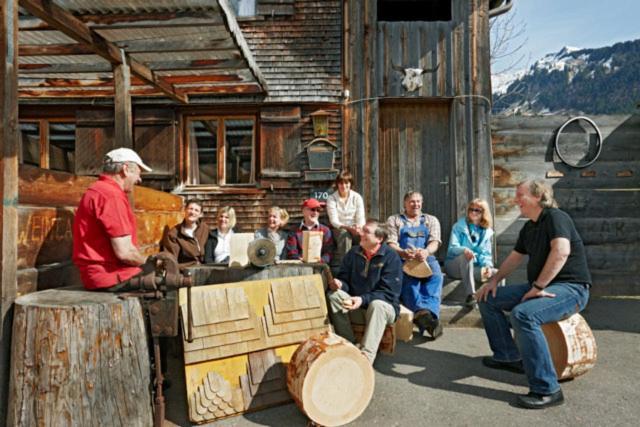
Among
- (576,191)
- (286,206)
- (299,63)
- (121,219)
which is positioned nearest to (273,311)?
(121,219)

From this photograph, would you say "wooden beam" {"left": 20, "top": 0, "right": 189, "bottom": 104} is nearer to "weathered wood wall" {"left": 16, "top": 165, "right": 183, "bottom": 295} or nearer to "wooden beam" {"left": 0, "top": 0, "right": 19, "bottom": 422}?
"wooden beam" {"left": 0, "top": 0, "right": 19, "bottom": 422}

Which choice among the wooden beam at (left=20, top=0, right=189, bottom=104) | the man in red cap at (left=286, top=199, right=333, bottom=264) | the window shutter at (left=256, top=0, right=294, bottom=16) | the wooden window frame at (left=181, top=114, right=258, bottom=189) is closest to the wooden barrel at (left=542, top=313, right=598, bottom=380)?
the man in red cap at (left=286, top=199, right=333, bottom=264)

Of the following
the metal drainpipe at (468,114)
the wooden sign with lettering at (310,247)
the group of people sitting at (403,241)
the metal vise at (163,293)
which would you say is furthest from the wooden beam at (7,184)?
the metal drainpipe at (468,114)

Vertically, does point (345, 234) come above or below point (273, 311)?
above

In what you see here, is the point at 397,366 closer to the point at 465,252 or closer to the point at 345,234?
the point at 465,252

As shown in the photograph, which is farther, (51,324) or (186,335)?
(186,335)

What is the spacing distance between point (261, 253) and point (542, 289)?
90.0 inches

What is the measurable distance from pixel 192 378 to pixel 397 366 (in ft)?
6.03

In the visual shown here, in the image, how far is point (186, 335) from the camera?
2973mm

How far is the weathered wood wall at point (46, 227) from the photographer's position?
3.01 metres

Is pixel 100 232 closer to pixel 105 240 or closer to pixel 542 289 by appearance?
pixel 105 240

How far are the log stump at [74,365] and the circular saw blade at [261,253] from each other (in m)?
1.26

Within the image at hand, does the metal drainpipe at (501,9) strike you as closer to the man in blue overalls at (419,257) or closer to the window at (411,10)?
the window at (411,10)

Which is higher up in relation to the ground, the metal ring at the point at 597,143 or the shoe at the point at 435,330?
the metal ring at the point at 597,143
